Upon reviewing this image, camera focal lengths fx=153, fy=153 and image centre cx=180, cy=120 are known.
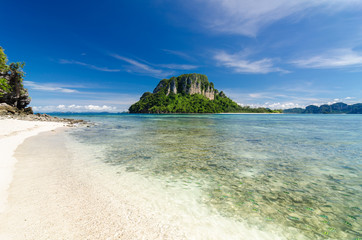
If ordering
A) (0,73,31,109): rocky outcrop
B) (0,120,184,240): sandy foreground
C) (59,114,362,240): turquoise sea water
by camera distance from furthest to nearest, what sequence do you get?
(0,73,31,109): rocky outcrop → (59,114,362,240): turquoise sea water → (0,120,184,240): sandy foreground

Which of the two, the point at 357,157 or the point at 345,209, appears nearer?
the point at 345,209

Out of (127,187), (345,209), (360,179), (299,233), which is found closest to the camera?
(299,233)

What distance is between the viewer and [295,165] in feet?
31.8

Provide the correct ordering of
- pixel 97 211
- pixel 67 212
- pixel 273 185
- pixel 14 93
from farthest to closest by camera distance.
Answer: pixel 14 93 → pixel 273 185 → pixel 97 211 → pixel 67 212

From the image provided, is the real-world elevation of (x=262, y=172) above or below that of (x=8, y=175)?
below

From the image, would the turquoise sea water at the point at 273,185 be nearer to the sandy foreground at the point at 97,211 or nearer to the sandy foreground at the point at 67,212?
the sandy foreground at the point at 97,211

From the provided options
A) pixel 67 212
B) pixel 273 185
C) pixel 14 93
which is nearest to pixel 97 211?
pixel 67 212

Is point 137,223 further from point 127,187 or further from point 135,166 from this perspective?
point 135,166

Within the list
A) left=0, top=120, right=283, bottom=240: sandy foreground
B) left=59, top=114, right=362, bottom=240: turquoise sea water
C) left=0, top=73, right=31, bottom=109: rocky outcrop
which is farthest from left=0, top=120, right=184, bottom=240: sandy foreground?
left=0, top=73, right=31, bottom=109: rocky outcrop

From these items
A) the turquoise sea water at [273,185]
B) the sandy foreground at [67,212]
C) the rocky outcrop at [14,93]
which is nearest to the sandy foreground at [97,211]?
the sandy foreground at [67,212]

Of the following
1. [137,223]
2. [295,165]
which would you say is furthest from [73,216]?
[295,165]

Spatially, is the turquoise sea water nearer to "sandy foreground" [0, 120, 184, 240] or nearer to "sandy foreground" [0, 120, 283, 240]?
"sandy foreground" [0, 120, 283, 240]

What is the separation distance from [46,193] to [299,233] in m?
8.18

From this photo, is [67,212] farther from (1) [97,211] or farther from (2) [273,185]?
(2) [273,185]
